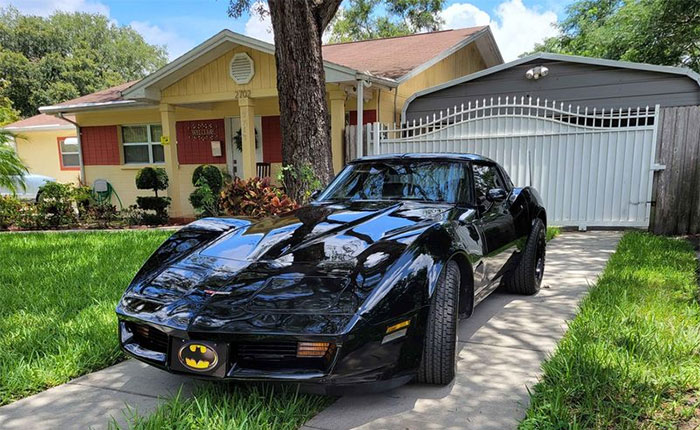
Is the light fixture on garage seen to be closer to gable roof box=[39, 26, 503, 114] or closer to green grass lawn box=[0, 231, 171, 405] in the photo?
gable roof box=[39, 26, 503, 114]

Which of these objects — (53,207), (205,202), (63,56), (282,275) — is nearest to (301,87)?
(205,202)

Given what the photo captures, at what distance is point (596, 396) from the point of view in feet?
7.75

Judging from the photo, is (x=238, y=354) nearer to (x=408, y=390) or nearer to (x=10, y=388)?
(x=408, y=390)

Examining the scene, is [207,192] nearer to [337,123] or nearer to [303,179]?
[303,179]

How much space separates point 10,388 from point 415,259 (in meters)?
2.43

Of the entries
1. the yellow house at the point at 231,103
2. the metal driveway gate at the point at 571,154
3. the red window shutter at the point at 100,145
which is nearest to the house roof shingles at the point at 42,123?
the red window shutter at the point at 100,145

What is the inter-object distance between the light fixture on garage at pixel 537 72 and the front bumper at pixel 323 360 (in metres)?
8.49

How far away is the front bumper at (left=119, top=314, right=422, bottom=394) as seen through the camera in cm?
208

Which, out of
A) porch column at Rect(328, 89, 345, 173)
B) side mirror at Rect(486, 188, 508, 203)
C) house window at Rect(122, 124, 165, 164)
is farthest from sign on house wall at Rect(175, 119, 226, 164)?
side mirror at Rect(486, 188, 508, 203)

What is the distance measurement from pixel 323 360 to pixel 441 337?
71cm

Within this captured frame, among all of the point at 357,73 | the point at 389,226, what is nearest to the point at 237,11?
the point at 357,73

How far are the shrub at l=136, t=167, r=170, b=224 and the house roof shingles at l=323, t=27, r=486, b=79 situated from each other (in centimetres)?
495

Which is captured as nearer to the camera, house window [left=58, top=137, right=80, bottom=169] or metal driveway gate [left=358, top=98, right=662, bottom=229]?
metal driveway gate [left=358, top=98, right=662, bottom=229]

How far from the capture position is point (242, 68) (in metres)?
9.73
